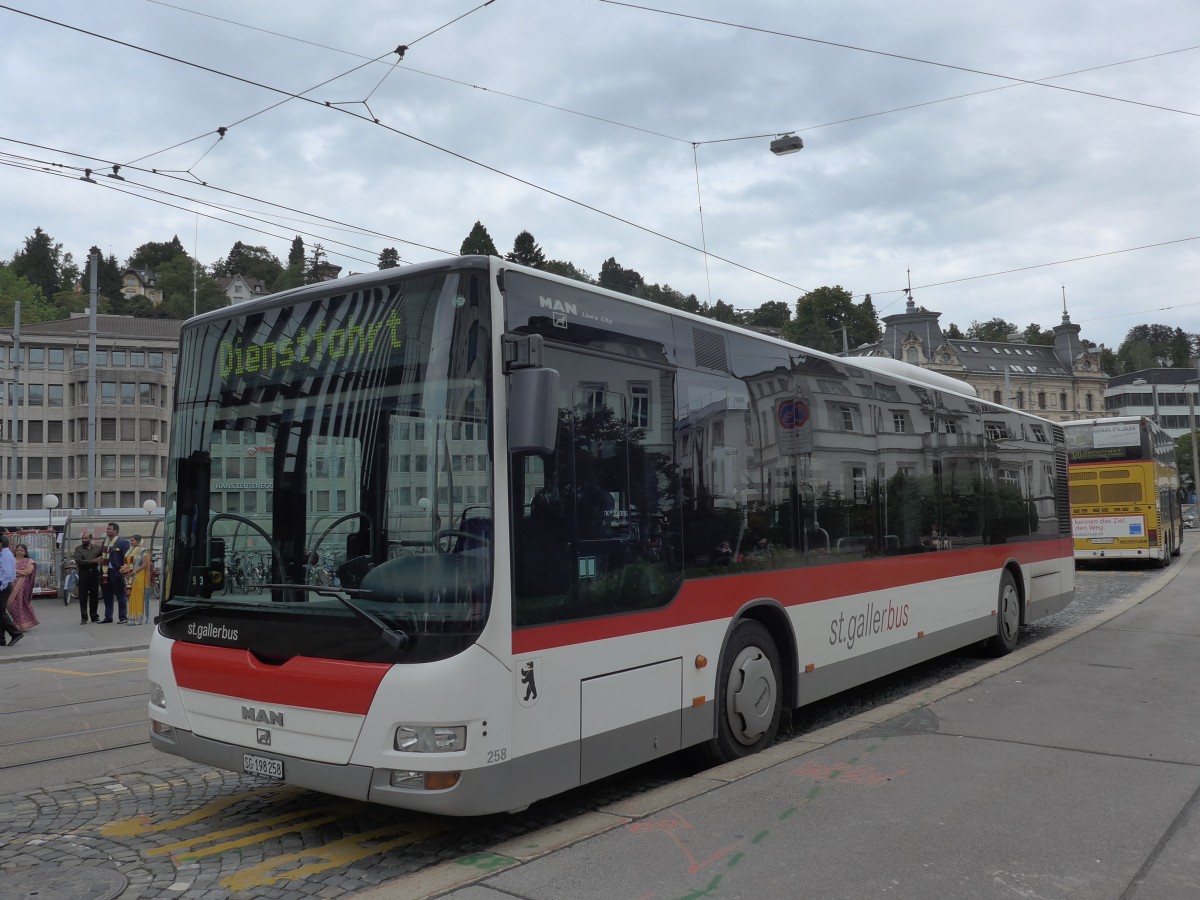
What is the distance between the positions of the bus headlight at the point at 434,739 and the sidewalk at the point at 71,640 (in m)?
12.7

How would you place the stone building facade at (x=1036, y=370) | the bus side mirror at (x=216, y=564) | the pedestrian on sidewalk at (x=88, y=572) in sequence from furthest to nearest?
the stone building facade at (x=1036, y=370) < the pedestrian on sidewalk at (x=88, y=572) < the bus side mirror at (x=216, y=564)

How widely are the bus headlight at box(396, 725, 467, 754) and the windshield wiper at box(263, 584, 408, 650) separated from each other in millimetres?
384

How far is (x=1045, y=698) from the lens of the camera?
870 cm

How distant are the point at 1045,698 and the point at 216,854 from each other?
680cm

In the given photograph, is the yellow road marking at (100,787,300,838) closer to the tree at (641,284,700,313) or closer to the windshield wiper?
the windshield wiper

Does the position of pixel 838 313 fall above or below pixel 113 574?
above

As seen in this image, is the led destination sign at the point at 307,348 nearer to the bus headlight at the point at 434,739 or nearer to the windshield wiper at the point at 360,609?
the windshield wiper at the point at 360,609

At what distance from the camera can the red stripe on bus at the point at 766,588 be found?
5188mm

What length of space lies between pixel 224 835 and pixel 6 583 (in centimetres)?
1314

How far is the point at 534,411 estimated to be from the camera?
471cm

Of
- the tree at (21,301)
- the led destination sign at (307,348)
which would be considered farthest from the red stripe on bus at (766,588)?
the tree at (21,301)

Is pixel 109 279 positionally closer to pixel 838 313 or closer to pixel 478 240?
pixel 478 240

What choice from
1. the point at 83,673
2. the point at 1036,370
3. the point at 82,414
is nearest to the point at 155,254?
the point at 82,414

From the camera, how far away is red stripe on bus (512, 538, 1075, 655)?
519 centimetres
